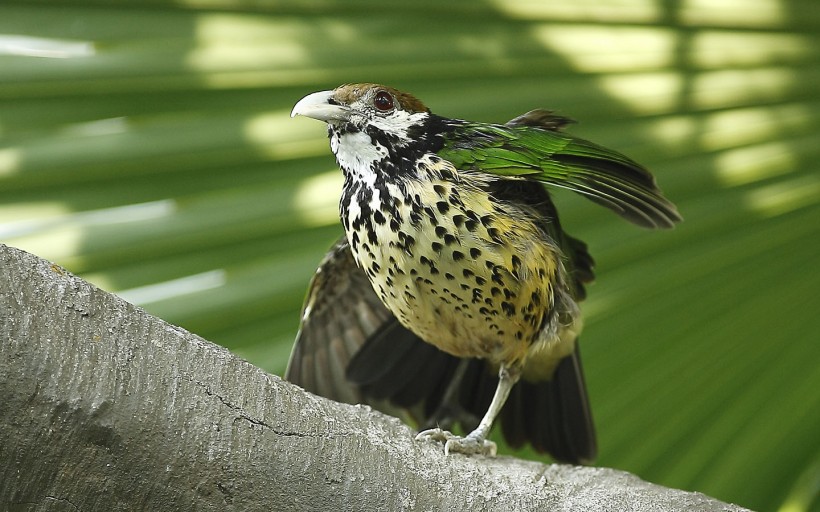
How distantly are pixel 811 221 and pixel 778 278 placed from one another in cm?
16

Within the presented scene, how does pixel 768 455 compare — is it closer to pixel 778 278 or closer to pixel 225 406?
pixel 778 278

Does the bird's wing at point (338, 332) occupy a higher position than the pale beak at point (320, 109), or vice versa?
the pale beak at point (320, 109)

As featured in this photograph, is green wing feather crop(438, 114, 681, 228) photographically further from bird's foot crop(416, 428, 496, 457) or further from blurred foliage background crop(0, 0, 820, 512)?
bird's foot crop(416, 428, 496, 457)

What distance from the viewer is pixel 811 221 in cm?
224

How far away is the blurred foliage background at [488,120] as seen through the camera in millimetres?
2000

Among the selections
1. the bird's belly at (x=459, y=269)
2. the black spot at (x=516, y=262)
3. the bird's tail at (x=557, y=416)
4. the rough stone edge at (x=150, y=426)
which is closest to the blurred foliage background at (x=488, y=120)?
the bird's tail at (x=557, y=416)

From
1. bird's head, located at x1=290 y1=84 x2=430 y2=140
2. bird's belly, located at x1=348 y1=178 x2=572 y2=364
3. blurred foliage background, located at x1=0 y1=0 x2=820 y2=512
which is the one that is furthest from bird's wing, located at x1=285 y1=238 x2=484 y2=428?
bird's head, located at x1=290 y1=84 x2=430 y2=140

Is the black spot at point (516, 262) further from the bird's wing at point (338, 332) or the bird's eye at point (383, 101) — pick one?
the bird's wing at point (338, 332)

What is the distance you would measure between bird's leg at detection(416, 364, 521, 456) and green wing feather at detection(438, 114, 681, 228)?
50 cm

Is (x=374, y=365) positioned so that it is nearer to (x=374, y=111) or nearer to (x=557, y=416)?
(x=557, y=416)

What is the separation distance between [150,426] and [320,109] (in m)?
0.83

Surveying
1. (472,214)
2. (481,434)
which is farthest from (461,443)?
(472,214)

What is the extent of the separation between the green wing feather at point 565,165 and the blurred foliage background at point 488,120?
31 centimetres

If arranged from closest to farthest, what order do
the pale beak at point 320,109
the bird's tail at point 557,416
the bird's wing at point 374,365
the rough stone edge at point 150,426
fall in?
1. the rough stone edge at point 150,426
2. the pale beak at point 320,109
3. the bird's tail at point 557,416
4. the bird's wing at point 374,365
